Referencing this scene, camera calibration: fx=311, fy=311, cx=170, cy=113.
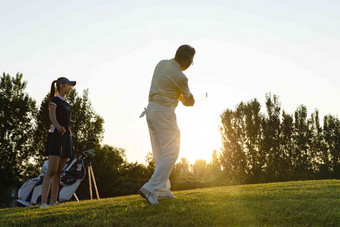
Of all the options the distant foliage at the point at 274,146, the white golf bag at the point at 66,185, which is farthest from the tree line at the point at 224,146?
the white golf bag at the point at 66,185

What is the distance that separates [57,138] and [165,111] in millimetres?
2532

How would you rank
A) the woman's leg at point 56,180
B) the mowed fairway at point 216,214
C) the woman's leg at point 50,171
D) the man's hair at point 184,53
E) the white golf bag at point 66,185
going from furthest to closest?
the white golf bag at point 66,185 → the woman's leg at point 56,180 → the woman's leg at point 50,171 → the man's hair at point 184,53 → the mowed fairway at point 216,214

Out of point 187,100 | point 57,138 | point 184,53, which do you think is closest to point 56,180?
point 57,138

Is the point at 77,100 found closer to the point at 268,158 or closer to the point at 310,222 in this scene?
the point at 268,158

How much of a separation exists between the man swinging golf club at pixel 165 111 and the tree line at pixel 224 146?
22.4 meters

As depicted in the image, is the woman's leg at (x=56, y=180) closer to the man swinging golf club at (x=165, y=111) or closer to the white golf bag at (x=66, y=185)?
the white golf bag at (x=66, y=185)

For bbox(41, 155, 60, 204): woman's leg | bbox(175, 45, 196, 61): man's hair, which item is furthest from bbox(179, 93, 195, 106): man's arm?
bbox(41, 155, 60, 204): woman's leg

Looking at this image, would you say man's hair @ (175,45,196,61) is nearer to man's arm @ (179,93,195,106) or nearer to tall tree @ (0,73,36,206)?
man's arm @ (179,93,195,106)

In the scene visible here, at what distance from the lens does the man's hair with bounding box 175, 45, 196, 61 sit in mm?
5031

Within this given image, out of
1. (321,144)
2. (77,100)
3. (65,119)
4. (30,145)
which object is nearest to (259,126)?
(321,144)

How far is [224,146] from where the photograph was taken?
36.6 m

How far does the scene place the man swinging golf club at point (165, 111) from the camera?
4.71 m

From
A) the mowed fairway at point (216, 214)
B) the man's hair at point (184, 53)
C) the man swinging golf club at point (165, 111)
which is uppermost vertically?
the man's hair at point (184, 53)

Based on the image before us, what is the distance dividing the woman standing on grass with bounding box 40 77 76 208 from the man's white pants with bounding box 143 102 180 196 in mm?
2083
